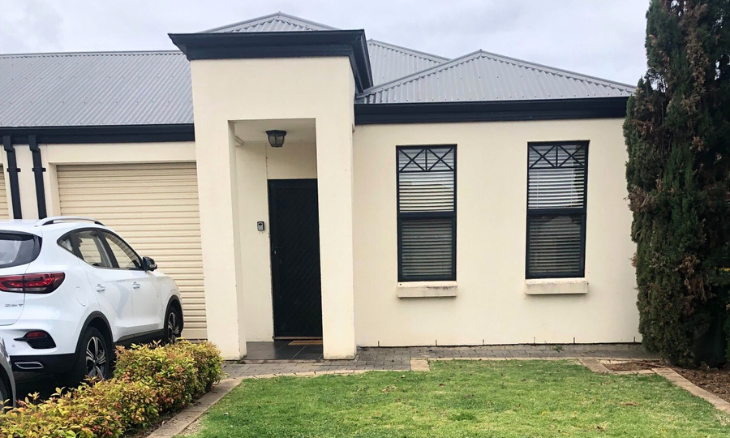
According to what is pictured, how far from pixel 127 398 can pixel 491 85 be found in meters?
6.55

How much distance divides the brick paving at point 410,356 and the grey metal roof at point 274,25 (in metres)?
4.62

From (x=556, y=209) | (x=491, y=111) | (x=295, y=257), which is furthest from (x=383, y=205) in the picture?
(x=556, y=209)

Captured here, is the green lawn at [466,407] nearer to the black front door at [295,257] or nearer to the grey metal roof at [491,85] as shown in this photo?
the black front door at [295,257]

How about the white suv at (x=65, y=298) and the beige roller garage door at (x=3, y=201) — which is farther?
the beige roller garage door at (x=3, y=201)

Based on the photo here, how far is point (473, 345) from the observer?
22.9ft

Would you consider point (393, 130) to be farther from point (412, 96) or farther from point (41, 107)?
point (41, 107)

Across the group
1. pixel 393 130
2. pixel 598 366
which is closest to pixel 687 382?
pixel 598 366

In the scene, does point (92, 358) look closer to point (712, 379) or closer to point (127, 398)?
point (127, 398)

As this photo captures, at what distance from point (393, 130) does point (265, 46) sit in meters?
2.23

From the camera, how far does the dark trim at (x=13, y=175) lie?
689 centimetres

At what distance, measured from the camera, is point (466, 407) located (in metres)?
4.24

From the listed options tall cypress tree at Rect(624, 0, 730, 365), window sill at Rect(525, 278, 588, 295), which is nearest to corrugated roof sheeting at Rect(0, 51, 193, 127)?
window sill at Rect(525, 278, 588, 295)

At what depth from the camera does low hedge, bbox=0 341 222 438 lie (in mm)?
2973

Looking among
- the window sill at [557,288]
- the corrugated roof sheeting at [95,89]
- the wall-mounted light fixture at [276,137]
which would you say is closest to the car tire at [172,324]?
the wall-mounted light fixture at [276,137]
